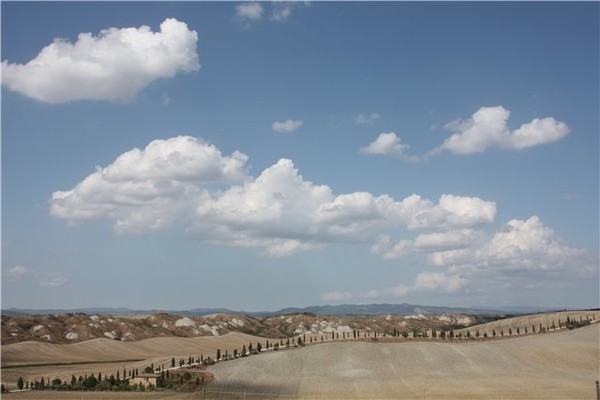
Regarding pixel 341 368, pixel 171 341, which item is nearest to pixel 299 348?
pixel 341 368

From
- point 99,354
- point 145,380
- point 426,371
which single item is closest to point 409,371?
point 426,371

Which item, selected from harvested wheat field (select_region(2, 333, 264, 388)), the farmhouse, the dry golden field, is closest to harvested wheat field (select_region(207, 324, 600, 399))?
the dry golden field

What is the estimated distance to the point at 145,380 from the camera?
3177 inches

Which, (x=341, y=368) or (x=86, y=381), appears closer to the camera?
(x=86, y=381)

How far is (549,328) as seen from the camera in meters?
129

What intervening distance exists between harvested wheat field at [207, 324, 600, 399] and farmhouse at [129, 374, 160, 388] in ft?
24.6

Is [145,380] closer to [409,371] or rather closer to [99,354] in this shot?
[409,371]

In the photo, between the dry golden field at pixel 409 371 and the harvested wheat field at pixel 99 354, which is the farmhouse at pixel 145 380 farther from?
the harvested wheat field at pixel 99 354

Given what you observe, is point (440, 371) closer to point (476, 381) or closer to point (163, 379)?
point (476, 381)

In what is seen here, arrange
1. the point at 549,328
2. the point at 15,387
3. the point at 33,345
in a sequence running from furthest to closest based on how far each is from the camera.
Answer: the point at 33,345
the point at 549,328
the point at 15,387

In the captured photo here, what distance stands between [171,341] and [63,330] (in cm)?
Result: 3064

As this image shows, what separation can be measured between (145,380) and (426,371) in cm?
3697

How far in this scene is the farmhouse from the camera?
78956 mm

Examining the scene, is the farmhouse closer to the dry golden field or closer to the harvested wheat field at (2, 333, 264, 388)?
the dry golden field
